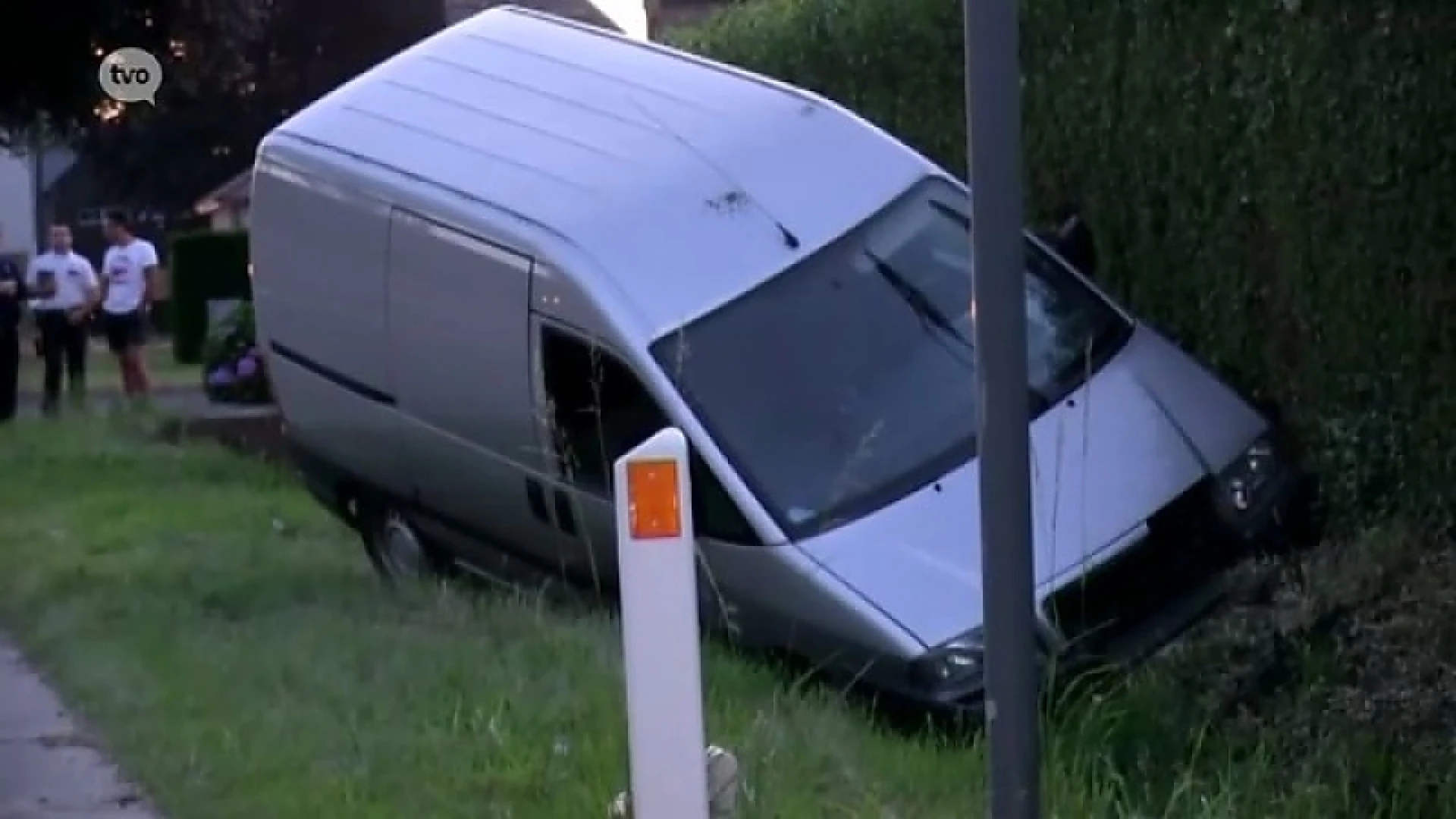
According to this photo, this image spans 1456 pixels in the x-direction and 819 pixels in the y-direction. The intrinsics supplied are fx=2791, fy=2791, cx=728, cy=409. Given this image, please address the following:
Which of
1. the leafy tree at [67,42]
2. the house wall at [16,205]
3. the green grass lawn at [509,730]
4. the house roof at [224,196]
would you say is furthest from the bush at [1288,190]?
the house wall at [16,205]

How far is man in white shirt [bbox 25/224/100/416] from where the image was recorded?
21.9 metres

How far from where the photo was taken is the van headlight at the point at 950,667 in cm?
795

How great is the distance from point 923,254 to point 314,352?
120 inches

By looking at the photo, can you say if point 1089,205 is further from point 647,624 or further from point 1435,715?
point 647,624

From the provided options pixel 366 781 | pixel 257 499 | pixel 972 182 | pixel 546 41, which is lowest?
pixel 257 499

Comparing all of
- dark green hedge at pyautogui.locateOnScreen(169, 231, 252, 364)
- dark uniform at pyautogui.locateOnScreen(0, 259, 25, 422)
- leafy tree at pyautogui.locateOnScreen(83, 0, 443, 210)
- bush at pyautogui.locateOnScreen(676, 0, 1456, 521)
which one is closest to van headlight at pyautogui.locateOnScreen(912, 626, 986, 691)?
bush at pyautogui.locateOnScreen(676, 0, 1456, 521)

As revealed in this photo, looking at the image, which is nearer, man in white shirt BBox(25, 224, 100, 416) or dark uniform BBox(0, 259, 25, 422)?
dark uniform BBox(0, 259, 25, 422)

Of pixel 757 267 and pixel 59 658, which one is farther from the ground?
pixel 757 267

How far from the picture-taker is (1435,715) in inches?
277

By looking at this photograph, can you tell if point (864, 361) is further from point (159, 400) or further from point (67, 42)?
point (159, 400)

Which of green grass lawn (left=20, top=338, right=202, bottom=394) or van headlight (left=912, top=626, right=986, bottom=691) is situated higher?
van headlight (left=912, top=626, right=986, bottom=691)

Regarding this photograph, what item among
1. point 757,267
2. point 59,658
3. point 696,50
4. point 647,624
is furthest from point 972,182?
point 696,50

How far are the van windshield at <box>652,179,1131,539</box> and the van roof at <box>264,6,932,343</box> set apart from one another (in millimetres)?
118

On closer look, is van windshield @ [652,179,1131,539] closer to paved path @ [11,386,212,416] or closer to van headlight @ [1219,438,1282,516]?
van headlight @ [1219,438,1282,516]
